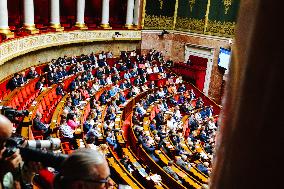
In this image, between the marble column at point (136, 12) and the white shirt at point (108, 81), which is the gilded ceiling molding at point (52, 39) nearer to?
the marble column at point (136, 12)

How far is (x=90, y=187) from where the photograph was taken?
112 cm

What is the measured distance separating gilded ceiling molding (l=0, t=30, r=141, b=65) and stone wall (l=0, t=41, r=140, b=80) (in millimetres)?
373

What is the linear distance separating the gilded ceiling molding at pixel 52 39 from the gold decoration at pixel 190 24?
8.11 ft

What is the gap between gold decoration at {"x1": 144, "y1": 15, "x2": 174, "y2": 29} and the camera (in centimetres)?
1875

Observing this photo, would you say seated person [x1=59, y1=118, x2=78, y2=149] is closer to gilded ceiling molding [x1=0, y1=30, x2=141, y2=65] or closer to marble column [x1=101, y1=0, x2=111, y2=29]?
gilded ceiling molding [x1=0, y1=30, x2=141, y2=65]

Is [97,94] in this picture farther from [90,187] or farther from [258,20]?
[258,20]

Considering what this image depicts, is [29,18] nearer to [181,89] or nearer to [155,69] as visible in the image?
[155,69]

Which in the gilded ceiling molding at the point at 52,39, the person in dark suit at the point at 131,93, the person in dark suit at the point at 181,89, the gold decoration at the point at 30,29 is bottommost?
the person in dark suit at the point at 181,89

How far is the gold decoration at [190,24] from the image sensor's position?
18.2 m

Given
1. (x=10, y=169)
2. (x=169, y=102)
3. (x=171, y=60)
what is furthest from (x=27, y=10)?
(x=10, y=169)

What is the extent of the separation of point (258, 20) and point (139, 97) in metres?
11.9

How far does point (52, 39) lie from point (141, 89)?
3.90m

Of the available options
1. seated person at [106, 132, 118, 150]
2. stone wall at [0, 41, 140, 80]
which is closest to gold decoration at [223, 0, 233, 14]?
stone wall at [0, 41, 140, 80]

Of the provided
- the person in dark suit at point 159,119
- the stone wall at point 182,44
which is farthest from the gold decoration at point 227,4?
the person in dark suit at point 159,119
